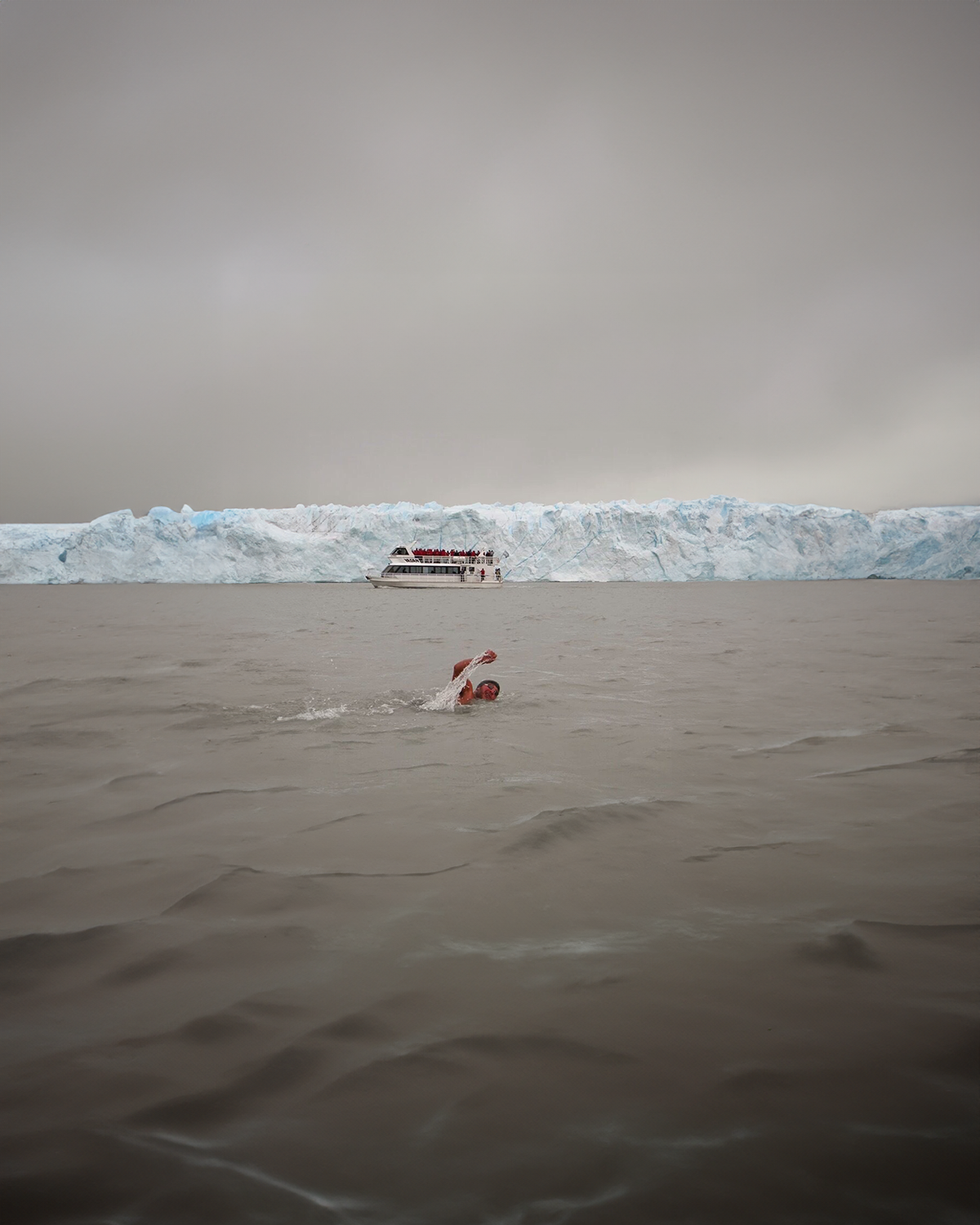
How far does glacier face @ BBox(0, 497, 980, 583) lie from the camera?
79.9 m

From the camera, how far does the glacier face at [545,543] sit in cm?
7994

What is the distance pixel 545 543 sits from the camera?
286 ft

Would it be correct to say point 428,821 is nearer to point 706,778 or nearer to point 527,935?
point 527,935

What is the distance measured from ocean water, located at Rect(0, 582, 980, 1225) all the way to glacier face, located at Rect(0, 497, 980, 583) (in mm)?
75098

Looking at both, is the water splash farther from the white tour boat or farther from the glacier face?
the glacier face

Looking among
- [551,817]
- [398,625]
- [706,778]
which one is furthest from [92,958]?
[398,625]

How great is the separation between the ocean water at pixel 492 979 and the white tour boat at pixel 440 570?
5569 centimetres

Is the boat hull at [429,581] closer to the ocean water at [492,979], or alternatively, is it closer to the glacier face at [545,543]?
the glacier face at [545,543]

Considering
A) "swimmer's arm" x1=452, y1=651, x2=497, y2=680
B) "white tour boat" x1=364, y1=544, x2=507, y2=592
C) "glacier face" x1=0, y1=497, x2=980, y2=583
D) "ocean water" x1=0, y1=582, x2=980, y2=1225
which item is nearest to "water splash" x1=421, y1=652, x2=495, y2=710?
"swimmer's arm" x1=452, y1=651, x2=497, y2=680

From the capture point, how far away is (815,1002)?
7.66 ft

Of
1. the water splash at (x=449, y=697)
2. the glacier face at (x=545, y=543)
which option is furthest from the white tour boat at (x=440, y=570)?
the water splash at (x=449, y=697)

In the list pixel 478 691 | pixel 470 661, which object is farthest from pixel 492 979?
pixel 470 661

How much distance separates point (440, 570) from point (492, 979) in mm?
61557

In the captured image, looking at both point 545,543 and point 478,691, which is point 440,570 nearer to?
point 545,543
